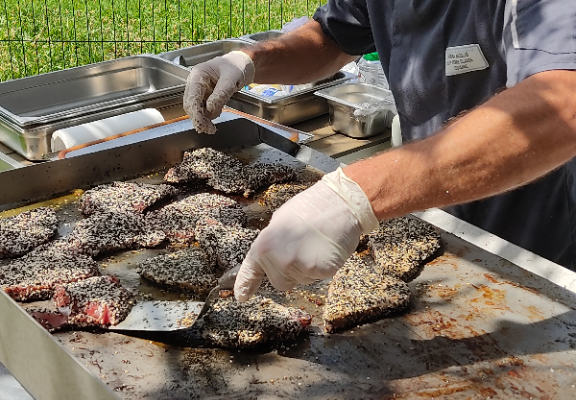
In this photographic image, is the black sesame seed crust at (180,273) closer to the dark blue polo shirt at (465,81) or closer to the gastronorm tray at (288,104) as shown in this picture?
the dark blue polo shirt at (465,81)

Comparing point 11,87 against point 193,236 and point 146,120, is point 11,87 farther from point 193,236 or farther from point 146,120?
point 193,236

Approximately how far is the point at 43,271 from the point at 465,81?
5.58ft

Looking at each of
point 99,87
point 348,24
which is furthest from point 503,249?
point 99,87

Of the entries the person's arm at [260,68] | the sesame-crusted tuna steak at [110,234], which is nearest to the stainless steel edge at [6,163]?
the sesame-crusted tuna steak at [110,234]

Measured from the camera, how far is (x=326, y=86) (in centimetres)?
413

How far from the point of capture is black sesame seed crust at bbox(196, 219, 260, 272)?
249 cm

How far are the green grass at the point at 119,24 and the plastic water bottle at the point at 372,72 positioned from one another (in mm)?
2493

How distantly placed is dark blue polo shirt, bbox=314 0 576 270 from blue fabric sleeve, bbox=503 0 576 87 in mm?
108

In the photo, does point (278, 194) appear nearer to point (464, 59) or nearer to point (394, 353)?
point (464, 59)

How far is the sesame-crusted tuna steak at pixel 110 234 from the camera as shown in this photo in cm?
257

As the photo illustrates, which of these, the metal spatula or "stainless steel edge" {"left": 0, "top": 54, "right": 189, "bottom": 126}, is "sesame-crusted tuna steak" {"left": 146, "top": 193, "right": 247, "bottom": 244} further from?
"stainless steel edge" {"left": 0, "top": 54, "right": 189, "bottom": 126}

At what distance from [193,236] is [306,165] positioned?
0.78 metres

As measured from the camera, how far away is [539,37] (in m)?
1.92

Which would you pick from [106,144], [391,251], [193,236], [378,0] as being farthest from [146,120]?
[391,251]
